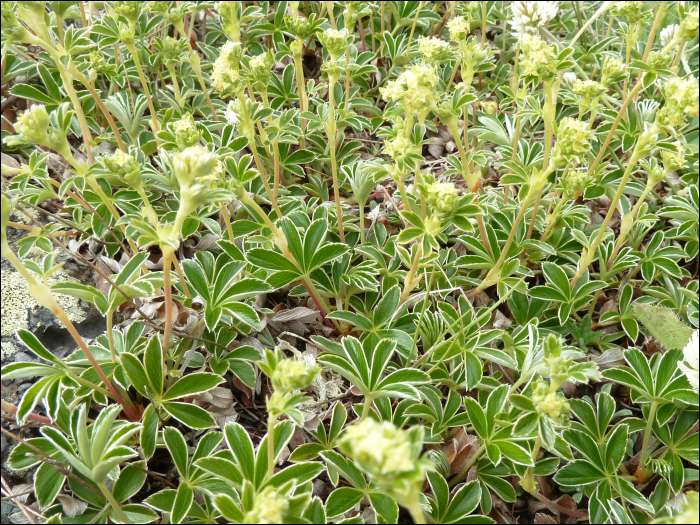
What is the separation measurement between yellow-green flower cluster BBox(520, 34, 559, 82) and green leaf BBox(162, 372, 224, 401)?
4.92 feet

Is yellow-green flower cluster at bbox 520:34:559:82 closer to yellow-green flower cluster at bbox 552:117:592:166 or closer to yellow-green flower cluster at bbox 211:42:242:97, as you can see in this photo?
yellow-green flower cluster at bbox 552:117:592:166

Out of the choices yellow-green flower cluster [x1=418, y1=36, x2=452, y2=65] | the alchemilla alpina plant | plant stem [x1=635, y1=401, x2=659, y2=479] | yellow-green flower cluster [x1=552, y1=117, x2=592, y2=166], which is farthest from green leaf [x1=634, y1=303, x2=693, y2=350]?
yellow-green flower cluster [x1=418, y1=36, x2=452, y2=65]

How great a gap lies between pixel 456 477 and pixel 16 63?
106 inches

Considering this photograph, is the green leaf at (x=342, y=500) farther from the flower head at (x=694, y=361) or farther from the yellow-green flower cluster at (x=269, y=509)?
the flower head at (x=694, y=361)

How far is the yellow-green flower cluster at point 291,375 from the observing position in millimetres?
1299

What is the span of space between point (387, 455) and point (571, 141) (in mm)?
1153

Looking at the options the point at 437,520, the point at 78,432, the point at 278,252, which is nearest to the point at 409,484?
the point at 437,520

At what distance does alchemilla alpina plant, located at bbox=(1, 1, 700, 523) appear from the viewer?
1.59 m

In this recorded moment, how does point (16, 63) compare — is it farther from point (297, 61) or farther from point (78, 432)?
point (78, 432)

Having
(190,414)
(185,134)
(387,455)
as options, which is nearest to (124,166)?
(185,134)

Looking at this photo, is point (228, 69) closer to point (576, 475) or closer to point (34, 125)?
point (34, 125)

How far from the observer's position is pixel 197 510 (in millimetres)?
1614

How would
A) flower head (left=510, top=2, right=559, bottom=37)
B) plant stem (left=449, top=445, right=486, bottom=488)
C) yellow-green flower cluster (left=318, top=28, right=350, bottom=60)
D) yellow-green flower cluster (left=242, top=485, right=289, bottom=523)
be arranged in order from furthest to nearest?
flower head (left=510, top=2, right=559, bottom=37) < yellow-green flower cluster (left=318, top=28, right=350, bottom=60) < plant stem (left=449, top=445, right=486, bottom=488) < yellow-green flower cluster (left=242, top=485, right=289, bottom=523)

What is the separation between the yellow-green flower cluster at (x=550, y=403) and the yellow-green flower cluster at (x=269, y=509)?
27.6 inches
